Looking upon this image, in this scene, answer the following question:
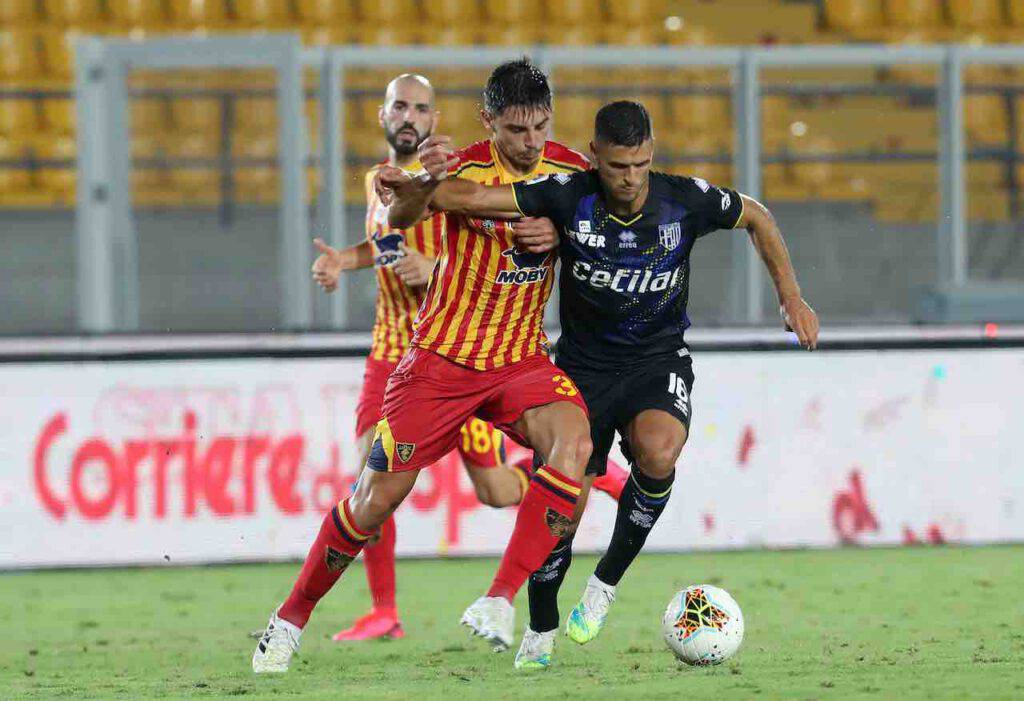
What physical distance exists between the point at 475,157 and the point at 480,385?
0.70 m

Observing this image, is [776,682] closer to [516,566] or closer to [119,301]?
[516,566]

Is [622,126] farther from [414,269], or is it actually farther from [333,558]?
[333,558]

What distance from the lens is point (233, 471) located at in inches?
301

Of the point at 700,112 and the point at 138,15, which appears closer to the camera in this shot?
the point at 700,112

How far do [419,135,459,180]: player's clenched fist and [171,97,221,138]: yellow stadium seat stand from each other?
3731 mm

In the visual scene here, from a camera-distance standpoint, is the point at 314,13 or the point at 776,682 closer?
the point at 776,682

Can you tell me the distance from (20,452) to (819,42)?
591 cm

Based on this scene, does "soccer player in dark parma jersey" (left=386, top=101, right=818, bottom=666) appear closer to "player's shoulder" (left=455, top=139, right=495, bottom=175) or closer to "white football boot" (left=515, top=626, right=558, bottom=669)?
"white football boot" (left=515, top=626, right=558, bottom=669)

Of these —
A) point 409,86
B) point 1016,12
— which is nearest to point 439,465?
point 409,86

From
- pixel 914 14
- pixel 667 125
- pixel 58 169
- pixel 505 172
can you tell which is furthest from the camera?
pixel 914 14

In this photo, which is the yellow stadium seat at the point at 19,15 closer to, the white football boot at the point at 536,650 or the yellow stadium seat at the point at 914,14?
the yellow stadium seat at the point at 914,14

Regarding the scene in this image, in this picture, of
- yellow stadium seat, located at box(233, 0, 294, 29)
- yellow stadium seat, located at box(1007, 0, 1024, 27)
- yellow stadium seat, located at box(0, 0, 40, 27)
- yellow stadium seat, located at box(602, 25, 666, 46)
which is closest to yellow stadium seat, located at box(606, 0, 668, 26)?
yellow stadium seat, located at box(602, 25, 666, 46)

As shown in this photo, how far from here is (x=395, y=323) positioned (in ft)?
19.7

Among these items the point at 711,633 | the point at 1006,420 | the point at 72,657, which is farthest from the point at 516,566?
the point at 1006,420
